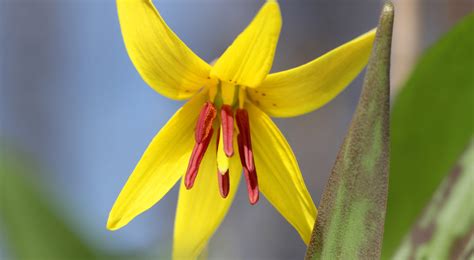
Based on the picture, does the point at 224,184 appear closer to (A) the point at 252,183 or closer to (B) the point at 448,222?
(A) the point at 252,183

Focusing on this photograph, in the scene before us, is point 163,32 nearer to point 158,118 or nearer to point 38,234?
point 38,234

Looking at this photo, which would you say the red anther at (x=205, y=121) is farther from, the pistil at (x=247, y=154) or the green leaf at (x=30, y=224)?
the green leaf at (x=30, y=224)

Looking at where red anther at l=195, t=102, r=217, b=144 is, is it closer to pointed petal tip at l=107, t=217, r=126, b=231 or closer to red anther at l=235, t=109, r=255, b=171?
red anther at l=235, t=109, r=255, b=171

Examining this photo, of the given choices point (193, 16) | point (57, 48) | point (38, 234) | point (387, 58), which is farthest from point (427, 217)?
point (57, 48)

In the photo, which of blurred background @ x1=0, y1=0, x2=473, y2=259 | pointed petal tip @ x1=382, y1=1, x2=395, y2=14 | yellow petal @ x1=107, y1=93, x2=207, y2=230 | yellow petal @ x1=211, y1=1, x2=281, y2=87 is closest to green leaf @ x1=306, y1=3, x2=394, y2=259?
pointed petal tip @ x1=382, y1=1, x2=395, y2=14

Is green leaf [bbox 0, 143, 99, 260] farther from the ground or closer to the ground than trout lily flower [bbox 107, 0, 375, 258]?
closer to the ground

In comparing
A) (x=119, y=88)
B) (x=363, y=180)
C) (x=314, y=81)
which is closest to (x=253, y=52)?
(x=314, y=81)
